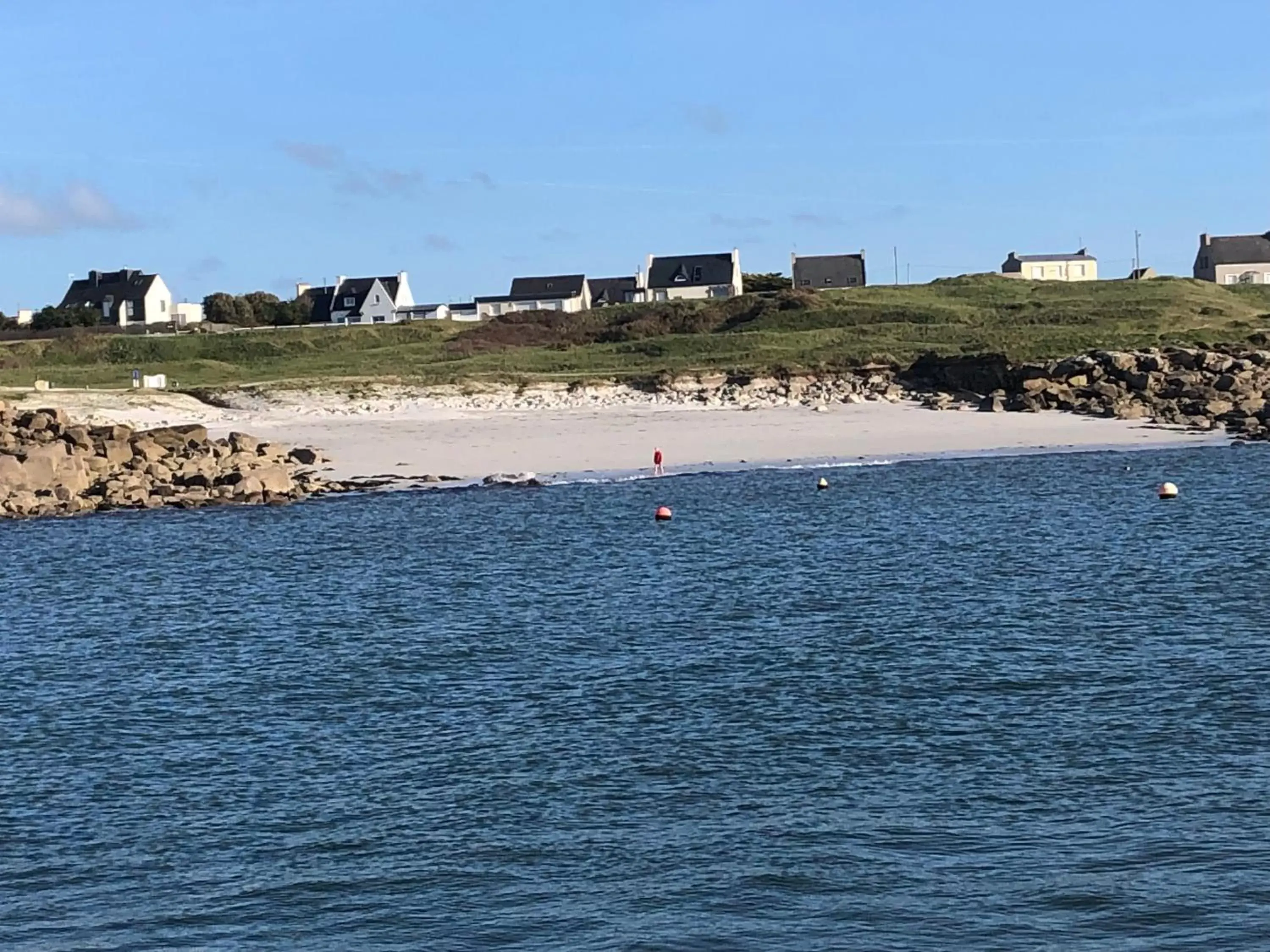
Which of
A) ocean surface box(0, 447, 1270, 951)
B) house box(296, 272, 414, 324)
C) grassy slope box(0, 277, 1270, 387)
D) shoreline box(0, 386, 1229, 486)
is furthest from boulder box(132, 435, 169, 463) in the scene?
house box(296, 272, 414, 324)

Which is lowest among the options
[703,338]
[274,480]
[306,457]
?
[274,480]

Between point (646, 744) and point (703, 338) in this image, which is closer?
point (646, 744)

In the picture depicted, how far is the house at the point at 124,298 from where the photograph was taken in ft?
333

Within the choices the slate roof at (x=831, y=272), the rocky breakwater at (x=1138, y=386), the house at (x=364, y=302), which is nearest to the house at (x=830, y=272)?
the slate roof at (x=831, y=272)

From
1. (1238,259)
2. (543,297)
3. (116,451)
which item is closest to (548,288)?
(543,297)

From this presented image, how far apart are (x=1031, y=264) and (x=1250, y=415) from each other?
223 ft

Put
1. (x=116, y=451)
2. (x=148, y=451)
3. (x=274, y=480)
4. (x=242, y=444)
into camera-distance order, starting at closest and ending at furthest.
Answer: (x=274, y=480), (x=116, y=451), (x=148, y=451), (x=242, y=444)

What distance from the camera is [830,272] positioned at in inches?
4318

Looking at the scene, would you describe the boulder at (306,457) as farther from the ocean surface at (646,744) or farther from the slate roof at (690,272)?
the slate roof at (690,272)

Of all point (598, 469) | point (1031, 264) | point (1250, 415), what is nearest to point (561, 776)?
point (598, 469)

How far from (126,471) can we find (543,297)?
6858 cm

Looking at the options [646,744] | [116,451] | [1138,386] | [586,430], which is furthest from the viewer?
[1138,386]

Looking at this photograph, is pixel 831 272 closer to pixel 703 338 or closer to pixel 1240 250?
pixel 1240 250

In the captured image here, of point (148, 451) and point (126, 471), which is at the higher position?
point (148, 451)
